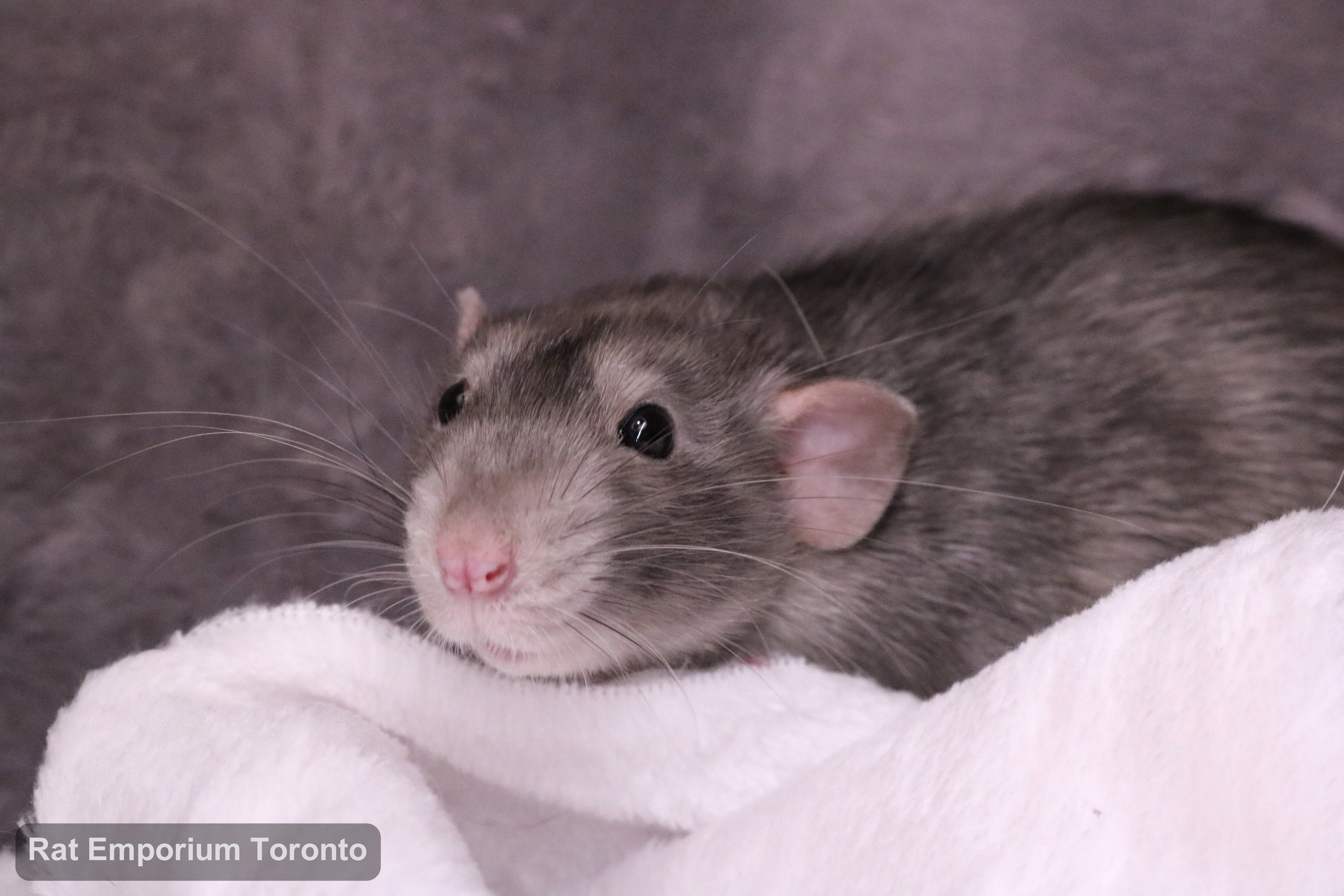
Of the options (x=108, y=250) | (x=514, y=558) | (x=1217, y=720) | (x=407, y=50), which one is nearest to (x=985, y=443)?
(x=1217, y=720)

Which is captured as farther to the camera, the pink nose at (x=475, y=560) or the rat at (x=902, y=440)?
the rat at (x=902, y=440)

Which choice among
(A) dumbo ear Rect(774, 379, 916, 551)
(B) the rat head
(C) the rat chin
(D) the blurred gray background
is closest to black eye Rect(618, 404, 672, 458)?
(B) the rat head

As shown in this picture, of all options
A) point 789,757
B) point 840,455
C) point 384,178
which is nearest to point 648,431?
point 840,455

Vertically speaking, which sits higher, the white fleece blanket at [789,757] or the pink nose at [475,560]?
the pink nose at [475,560]

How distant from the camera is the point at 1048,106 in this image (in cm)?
282

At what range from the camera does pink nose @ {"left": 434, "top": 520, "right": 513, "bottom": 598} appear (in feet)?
4.81

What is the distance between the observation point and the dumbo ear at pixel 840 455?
1.77 meters

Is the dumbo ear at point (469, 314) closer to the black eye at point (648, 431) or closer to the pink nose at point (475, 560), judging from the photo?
the black eye at point (648, 431)

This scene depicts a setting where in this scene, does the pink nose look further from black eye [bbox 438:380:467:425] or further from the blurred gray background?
the blurred gray background

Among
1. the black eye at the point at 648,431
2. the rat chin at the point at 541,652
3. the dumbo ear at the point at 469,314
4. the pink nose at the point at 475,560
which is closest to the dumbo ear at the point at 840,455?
the black eye at the point at 648,431

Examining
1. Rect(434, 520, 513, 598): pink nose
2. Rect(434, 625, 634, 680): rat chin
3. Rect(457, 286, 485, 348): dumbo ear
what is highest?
Rect(457, 286, 485, 348): dumbo ear

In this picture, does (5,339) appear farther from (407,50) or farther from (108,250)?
(407,50)

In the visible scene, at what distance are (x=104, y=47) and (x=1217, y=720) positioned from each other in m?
2.27

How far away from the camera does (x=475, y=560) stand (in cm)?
146
